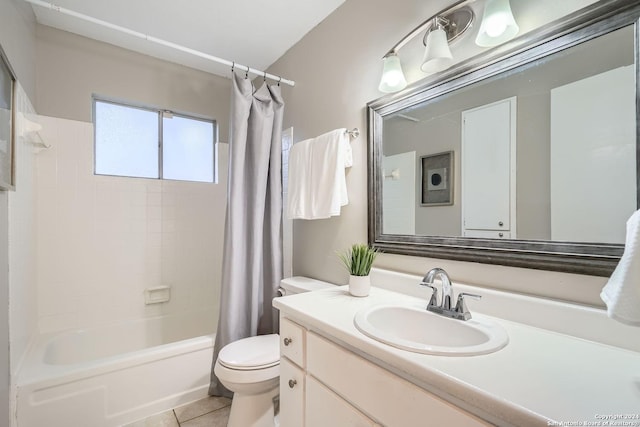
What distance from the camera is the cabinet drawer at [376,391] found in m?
0.63

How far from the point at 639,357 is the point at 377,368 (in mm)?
639

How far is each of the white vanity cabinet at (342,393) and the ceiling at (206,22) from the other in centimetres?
178

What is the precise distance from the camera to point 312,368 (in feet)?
3.23

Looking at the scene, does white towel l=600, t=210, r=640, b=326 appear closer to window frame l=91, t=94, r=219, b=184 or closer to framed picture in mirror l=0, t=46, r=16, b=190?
framed picture in mirror l=0, t=46, r=16, b=190

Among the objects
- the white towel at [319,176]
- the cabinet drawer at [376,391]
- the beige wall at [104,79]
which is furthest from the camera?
the beige wall at [104,79]

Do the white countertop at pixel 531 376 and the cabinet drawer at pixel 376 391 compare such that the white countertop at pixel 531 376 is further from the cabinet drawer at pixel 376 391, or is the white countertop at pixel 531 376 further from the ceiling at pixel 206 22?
the ceiling at pixel 206 22

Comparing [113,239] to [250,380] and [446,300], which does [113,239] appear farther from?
[446,300]

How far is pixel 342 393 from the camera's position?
859mm

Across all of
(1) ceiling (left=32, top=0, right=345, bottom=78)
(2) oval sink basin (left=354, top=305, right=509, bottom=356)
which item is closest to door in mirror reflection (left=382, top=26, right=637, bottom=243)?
(2) oval sink basin (left=354, top=305, right=509, bottom=356)

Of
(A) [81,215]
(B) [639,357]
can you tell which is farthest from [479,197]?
(A) [81,215]

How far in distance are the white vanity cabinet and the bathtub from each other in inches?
35.3

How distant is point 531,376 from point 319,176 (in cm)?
126

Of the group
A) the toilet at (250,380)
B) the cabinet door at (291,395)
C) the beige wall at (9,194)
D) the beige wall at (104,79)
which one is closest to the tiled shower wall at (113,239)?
the beige wall at (104,79)

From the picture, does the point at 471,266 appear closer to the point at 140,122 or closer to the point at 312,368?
the point at 312,368
